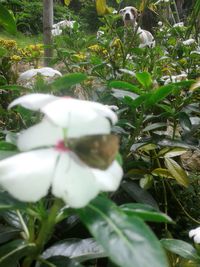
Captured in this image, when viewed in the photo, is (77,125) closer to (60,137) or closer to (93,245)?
(60,137)

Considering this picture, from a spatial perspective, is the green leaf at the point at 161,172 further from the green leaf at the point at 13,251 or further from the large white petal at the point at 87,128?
the large white petal at the point at 87,128

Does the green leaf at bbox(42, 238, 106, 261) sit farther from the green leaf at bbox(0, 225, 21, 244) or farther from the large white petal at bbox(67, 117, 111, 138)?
the large white petal at bbox(67, 117, 111, 138)

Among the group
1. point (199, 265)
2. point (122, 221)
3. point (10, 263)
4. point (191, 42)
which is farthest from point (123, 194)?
point (191, 42)

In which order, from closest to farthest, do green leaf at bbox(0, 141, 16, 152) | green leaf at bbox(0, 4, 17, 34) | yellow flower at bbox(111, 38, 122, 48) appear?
green leaf at bbox(0, 141, 16, 152), green leaf at bbox(0, 4, 17, 34), yellow flower at bbox(111, 38, 122, 48)

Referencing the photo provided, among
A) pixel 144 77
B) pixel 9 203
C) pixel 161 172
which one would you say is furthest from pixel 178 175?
pixel 9 203

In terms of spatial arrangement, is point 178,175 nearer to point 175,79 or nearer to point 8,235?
point 175,79

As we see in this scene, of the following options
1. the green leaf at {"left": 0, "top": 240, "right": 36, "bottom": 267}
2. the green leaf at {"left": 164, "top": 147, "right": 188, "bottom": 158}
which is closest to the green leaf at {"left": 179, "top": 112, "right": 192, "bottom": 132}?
the green leaf at {"left": 164, "top": 147, "right": 188, "bottom": 158}

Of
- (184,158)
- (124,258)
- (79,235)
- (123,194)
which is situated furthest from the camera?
(184,158)
